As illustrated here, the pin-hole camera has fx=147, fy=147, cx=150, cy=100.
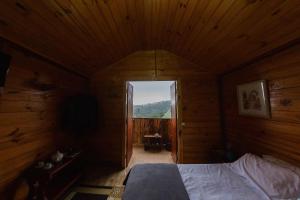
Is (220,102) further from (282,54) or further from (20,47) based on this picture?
(20,47)

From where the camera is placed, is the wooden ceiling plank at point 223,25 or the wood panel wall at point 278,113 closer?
the wooden ceiling plank at point 223,25

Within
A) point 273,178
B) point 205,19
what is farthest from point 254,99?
point 205,19

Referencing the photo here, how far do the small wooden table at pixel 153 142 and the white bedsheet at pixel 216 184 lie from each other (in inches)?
113

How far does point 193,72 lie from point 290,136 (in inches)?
83.4

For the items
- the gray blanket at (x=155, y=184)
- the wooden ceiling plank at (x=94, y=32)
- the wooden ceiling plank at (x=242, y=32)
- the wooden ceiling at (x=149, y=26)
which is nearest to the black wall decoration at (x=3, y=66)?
the wooden ceiling at (x=149, y=26)

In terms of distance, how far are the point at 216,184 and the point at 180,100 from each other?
6.66 feet

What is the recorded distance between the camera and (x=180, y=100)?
11.2 ft

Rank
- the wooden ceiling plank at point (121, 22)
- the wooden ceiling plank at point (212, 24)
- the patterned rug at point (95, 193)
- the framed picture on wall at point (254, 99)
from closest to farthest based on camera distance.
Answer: the wooden ceiling plank at point (212, 24)
the wooden ceiling plank at point (121, 22)
the framed picture on wall at point (254, 99)
the patterned rug at point (95, 193)

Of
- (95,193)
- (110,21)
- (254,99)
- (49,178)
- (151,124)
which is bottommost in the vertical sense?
(95,193)

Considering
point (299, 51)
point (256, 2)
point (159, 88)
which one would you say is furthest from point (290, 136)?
point (159, 88)

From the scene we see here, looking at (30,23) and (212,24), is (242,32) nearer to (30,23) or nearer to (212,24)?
(212,24)

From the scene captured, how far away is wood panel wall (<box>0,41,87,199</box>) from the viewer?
167 cm

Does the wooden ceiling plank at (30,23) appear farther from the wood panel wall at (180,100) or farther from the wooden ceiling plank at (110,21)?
the wood panel wall at (180,100)

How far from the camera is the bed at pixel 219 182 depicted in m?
1.36
